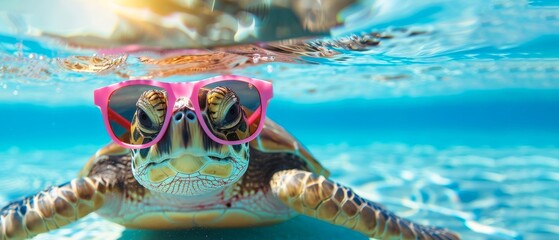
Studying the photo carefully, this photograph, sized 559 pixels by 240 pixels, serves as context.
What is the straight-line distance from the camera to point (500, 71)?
9.62 m

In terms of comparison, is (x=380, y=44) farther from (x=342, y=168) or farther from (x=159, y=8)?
(x=159, y=8)

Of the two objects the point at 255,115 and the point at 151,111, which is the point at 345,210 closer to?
the point at 255,115

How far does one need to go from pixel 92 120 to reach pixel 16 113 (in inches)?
168

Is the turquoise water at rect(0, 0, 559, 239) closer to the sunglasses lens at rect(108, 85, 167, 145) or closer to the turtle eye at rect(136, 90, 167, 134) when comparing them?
the sunglasses lens at rect(108, 85, 167, 145)

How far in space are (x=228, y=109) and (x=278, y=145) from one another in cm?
104

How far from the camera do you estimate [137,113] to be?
7.68ft

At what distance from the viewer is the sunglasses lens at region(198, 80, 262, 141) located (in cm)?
229

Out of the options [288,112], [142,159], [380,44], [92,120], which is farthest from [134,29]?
[92,120]

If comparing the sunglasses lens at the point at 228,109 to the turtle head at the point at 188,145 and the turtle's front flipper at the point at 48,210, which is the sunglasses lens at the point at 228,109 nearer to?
the turtle head at the point at 188,145

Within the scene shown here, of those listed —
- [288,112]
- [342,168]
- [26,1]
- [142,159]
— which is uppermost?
[288,112]

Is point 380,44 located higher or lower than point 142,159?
higher

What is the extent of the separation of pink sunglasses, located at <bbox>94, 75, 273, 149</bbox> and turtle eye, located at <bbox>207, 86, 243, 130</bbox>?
0.02m

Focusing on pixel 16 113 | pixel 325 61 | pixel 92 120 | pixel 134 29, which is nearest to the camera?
pixel 134 29

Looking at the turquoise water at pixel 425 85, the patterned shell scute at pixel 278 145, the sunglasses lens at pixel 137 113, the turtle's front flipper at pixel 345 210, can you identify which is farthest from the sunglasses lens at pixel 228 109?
the turquoise water at pixel 425 85
